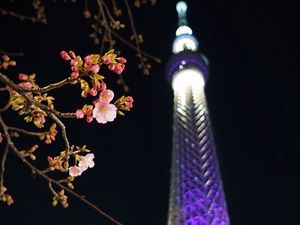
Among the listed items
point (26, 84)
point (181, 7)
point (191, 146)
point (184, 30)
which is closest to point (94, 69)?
point (26, 84)

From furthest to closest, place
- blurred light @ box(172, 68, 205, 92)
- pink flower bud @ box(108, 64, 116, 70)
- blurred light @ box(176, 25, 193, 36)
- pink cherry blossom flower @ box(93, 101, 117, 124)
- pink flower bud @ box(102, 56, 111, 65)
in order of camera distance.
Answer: blurred light @ box(176, 25, 193, 36) < blurred light @ box(172, 68, 205, 92) < pink flower bud @ box(108, 64, 116, 70) < pink flower bud @ box(102, 56, 111, 65) < pink cherry blossom flower @ box(93, 101, 117, 124)

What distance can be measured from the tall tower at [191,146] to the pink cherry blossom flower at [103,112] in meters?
13.5

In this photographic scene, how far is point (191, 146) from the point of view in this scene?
17.7 m

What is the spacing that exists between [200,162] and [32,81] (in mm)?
15384

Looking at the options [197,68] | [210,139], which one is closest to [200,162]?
[210,139]

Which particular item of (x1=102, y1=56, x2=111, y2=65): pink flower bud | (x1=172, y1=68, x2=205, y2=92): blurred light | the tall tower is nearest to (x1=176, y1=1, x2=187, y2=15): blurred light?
the tall tower

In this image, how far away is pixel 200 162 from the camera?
17.0m

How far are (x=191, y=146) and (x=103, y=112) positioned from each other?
16234 mm

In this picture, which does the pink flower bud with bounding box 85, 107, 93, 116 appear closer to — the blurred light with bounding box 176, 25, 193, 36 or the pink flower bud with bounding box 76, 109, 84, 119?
the pink flower bud with bounding box 76, 109, 84, 119

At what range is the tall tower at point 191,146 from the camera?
50.9 feet

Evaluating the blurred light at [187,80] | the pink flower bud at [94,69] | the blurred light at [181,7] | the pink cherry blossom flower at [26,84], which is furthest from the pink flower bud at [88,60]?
the blurred light at [181,7]

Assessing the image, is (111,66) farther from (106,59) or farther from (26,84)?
(26,84)

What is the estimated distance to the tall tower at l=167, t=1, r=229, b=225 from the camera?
50.9 feet

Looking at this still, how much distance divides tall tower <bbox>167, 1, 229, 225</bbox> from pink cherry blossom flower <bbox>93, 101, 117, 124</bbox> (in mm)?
13479
